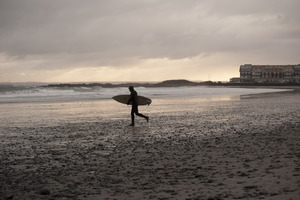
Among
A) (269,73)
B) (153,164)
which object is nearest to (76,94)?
(153,164)

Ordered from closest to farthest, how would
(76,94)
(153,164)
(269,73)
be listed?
(153,164) → (76,94) → (269,73)

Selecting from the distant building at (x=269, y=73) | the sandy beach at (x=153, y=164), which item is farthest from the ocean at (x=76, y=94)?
the distant building at (x=269, y=73)

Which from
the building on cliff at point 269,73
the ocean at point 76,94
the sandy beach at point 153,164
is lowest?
the sandy beach at point 153,164

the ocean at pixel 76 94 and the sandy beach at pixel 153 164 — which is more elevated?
the ocean at pixel 76 94

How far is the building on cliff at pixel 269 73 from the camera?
145875mm

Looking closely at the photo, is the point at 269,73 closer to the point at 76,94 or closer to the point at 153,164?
the point at 76,94

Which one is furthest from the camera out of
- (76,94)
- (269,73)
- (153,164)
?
(269,73)

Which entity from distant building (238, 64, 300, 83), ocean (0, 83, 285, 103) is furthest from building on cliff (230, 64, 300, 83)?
ocean (0, 83, 285, 103)

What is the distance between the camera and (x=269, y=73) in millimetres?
149750

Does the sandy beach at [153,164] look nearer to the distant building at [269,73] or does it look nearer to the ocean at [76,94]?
the ocean at [76,94]

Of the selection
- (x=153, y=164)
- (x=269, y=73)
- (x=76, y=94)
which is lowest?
(x=153, y=164)

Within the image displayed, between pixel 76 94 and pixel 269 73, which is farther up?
pixel 269 73

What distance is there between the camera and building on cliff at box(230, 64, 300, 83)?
479 ft

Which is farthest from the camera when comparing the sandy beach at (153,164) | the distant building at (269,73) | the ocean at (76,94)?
the distant building at (269,73)
